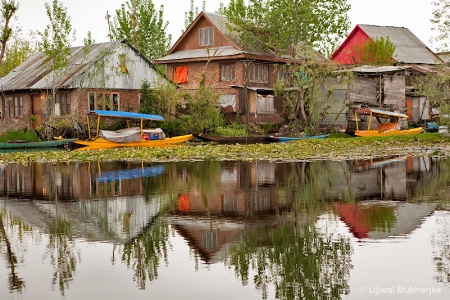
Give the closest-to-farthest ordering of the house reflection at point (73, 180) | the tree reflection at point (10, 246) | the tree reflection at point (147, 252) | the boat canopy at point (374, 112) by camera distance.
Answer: the tree reflection at point (10, 246)
the tree reflection at point (147, 252)
the house reflection at point (73, 180)
the boat canopy at point (374, 112)

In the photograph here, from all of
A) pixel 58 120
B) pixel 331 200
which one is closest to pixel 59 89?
pixel 58 120

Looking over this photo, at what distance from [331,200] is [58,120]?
3910 cm

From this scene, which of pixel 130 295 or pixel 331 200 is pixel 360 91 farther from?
pixel 130 295

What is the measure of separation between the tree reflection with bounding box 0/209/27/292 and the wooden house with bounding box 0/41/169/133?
35.2 meters

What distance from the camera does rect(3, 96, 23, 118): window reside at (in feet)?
185

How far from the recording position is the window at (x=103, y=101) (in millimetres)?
52219

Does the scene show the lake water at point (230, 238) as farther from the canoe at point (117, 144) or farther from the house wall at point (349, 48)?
the house wall at point (349, 48)

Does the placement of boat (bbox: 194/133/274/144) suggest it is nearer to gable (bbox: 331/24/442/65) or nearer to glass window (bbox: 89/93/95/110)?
glass window (bbox: 89/93/95/110)

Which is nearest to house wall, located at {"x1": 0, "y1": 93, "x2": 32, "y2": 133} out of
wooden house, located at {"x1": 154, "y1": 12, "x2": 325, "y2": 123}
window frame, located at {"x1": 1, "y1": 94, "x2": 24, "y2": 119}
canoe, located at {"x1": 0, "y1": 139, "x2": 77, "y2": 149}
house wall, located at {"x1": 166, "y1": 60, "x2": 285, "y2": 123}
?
window frame, located at {"x1": 1, "y1": 94, "x2": 24, "y2": 119}

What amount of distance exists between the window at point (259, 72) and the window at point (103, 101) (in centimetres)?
1030

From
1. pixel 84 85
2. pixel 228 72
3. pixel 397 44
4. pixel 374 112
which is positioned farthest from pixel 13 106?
A: pixel 397 44

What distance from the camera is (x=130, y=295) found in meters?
8.23

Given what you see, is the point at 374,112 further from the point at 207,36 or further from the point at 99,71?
the point at 99,71

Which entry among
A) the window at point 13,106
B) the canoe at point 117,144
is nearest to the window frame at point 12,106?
the window at point 13,106
